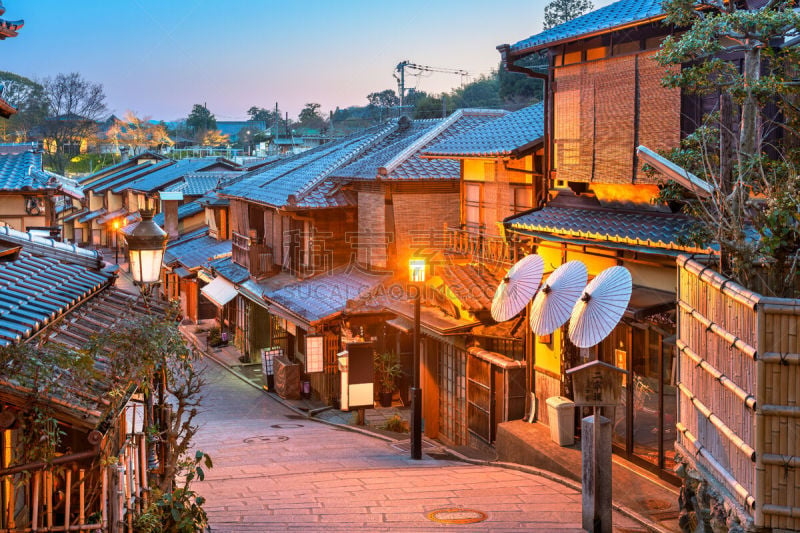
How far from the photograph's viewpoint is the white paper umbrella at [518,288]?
53.3 feet

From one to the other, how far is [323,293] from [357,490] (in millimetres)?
13376

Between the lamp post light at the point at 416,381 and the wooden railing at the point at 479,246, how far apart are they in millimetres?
2390

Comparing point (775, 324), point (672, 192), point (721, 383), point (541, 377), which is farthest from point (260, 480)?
point (775, 324)

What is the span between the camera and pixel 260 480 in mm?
15664

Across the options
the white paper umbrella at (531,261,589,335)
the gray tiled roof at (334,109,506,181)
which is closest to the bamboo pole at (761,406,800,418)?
the white paper umbrella at (531,261,589,335)

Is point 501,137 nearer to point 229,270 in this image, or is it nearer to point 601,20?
point 601,20

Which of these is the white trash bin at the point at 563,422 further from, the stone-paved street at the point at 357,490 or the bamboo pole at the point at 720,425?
the bamboo pole at the point at 720,425

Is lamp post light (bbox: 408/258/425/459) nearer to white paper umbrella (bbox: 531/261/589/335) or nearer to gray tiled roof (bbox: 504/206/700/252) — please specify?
gray tiled roof (bbox: 504/206/700/252)

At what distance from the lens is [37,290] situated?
11.2m

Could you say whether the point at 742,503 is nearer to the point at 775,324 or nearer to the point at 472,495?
the point at 775,324

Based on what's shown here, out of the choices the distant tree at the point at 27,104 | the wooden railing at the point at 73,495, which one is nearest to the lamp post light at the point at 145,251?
the wooden railing at the point at 73,495

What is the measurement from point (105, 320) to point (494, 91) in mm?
55273

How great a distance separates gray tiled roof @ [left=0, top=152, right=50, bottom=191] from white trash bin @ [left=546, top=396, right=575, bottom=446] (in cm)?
1559

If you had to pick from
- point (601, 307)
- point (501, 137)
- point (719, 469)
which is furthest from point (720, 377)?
point (501, 137)
